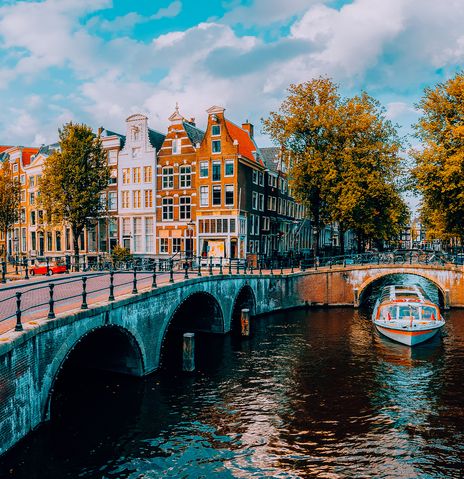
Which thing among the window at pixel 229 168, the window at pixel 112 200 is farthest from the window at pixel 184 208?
the window at pixel 112 200

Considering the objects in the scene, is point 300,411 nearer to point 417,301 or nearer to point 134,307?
point 134,307

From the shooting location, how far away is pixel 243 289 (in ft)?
109

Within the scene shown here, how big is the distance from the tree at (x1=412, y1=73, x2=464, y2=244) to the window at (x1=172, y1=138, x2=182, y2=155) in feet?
72.1

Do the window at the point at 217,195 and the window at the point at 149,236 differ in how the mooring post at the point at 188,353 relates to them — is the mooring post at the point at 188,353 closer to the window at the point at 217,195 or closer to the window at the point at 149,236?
the window at the point at 217,195

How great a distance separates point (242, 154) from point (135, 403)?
32.1 m

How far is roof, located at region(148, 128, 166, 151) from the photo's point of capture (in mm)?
47859

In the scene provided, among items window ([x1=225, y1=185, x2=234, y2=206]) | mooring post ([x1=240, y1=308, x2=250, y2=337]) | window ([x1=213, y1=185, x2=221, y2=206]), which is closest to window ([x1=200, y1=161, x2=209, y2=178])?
window ([x1=213, y1=185, x2=221, y2=206])

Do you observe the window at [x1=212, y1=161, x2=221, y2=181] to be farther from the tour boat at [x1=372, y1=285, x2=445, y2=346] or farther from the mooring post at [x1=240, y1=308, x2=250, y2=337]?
the tour boat at [x1=372, y1=285, x2=445, y2=346]

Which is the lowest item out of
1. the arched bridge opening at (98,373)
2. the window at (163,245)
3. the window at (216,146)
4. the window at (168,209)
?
the arched bridge opening at (98,373)

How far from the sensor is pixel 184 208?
46125mm

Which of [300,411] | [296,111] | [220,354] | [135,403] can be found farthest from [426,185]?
[135,403]

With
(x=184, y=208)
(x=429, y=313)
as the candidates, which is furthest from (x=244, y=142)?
(x=429, y=313)

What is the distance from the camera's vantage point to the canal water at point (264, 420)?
482 inches

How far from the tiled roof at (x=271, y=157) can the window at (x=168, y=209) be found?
509 inches
